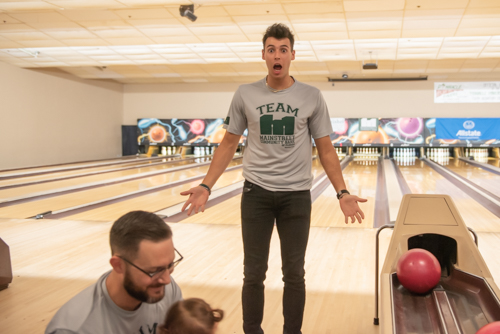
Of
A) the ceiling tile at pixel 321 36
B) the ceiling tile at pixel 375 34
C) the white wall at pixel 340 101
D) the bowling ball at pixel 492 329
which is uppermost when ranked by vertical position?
the ceiling tile at pixel 321 36

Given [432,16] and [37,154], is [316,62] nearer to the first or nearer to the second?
[432,16]

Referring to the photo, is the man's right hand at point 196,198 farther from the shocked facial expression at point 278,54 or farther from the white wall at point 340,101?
the white wall at point 340,101

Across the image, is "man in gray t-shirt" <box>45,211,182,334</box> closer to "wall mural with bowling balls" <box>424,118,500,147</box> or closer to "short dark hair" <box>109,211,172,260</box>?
"short dark hair" <box>109,211,172,260</box>

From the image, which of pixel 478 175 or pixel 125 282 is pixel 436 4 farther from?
pixel 125 282

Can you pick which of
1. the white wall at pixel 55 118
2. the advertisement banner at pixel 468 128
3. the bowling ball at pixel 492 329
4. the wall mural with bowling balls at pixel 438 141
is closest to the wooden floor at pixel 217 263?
the bowling ball at pixel 492 329

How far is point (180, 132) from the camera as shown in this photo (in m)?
13.2

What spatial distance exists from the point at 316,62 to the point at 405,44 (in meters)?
2.53

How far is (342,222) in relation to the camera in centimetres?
456

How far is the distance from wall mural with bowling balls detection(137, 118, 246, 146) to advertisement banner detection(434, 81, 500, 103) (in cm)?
500

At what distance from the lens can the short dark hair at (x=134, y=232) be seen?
0.95 metres

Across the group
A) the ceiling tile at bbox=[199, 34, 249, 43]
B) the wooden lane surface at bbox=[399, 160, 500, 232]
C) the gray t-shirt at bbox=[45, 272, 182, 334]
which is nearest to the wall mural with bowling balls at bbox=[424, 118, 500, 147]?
the wooden lane surface at bbox=[399, 160, 500, 232]

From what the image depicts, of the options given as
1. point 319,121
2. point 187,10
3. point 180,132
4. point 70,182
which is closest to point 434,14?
point 187,10

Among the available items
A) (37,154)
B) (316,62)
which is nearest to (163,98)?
(37,154)

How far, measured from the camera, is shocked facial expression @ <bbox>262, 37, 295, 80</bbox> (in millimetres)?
1637
